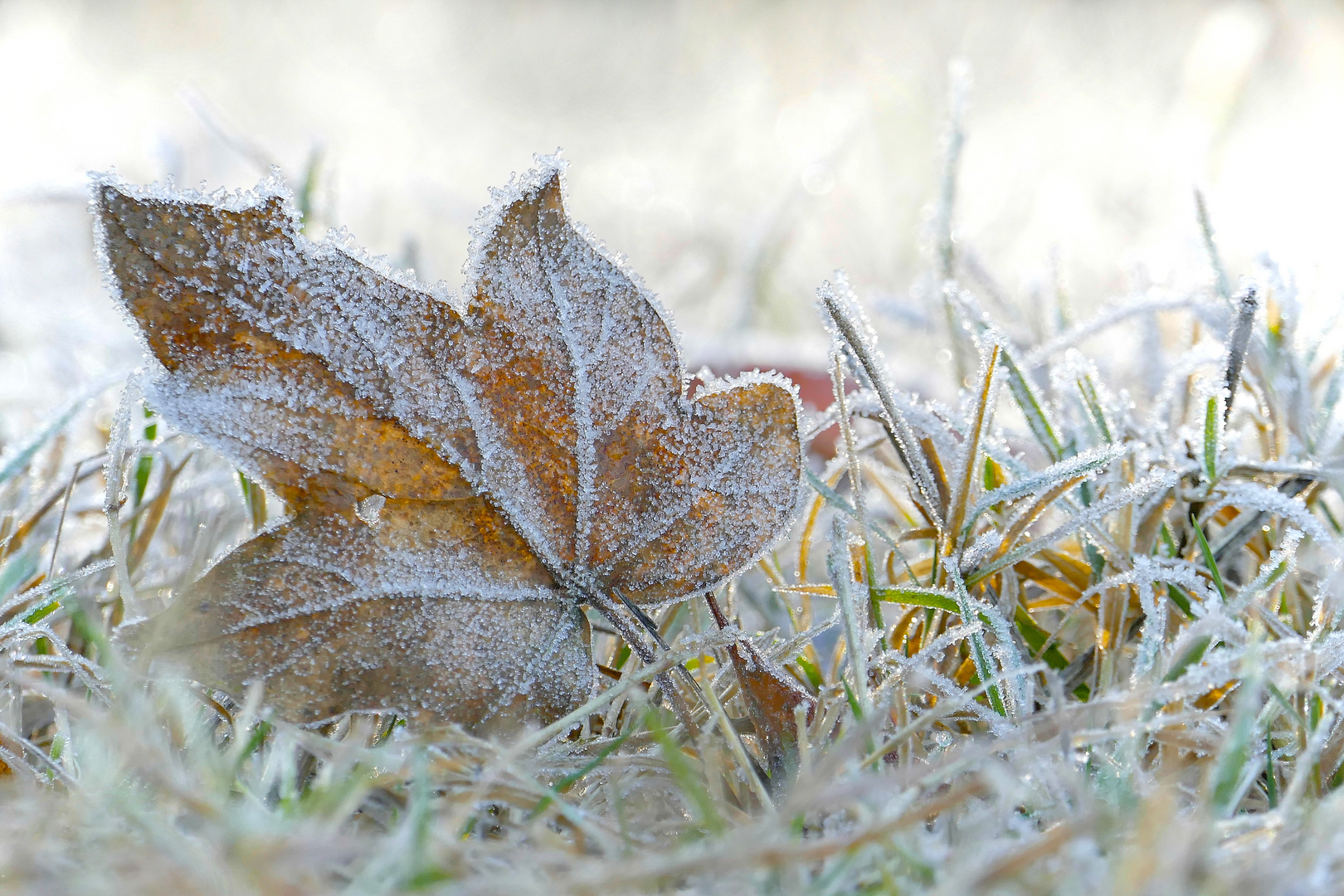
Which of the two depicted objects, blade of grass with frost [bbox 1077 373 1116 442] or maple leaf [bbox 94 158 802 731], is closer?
maple leaf [bbox 94 158 802 731]

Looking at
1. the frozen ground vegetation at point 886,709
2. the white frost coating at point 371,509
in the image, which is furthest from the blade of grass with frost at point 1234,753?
the white frost coating at point 371,509

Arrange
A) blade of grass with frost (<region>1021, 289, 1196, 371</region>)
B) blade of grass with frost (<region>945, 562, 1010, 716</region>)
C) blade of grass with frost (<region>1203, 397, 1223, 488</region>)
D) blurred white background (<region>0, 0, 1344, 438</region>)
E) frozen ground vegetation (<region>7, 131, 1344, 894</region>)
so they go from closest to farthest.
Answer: frozen ground vegetation (<region>7, 131, 1344, 894</region>) → blade of grass with frost (<region>945, 562, 1010, 716</region>) → blade of grass with frost (<region>1203, 397, 1223, 488</region>) → blade of grass with frost (<region>1021, 289, 1196, 371</region>) → blurred white background (<region>0, 0, 1344, 438</region>)

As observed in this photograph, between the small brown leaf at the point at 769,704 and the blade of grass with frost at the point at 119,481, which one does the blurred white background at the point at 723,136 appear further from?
the small brown leaf at the point at 769,704

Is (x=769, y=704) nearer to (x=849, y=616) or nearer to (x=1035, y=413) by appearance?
(x=849, y=616)

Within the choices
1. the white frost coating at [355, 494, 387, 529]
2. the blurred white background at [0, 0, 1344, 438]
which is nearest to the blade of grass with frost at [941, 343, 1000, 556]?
the white frost coating at [355, 494, 387, 529]

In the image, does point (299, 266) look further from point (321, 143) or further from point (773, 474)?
point (321, 143)

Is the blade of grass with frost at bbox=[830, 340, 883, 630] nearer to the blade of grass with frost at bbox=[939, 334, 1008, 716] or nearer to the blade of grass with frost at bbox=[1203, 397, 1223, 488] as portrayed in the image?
the blade of grass with frost at bbox=[939, 334, 1008, 716]

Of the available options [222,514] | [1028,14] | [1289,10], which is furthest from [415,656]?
[1028,14]
